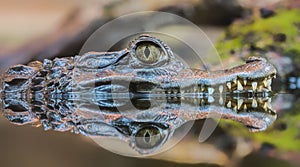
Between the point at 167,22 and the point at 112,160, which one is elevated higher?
the point at 167,22

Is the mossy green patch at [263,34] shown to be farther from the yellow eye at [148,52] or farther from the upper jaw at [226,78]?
the yellow eye at [148,52]

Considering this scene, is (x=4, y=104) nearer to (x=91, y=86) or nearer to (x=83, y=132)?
(x=91, y=86)

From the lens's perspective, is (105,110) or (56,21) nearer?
(105,110)

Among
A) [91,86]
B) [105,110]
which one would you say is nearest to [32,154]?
[105,110]

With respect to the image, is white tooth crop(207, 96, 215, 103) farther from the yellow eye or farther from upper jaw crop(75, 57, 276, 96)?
the yellow eye

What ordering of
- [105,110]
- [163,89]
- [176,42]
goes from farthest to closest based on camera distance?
[176,42]
[163,89]
[105,110]

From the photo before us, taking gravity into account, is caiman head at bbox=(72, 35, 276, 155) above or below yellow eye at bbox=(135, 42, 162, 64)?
below

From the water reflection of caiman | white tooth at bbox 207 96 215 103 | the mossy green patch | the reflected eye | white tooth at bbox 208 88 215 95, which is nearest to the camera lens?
the reflected eye

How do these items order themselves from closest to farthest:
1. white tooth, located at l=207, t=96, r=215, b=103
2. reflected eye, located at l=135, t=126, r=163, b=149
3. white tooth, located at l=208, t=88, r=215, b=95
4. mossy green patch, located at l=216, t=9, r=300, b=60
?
1. reflected eye, located at l=135, t=126, r=163, b=149
2. white tooth, located at l=207, t=96, r=215, b=103
3. white tooth, located at l=208, t=88, r=215, b=95
4. mossy green patch, located at l=216, t=9, r=300, b=60

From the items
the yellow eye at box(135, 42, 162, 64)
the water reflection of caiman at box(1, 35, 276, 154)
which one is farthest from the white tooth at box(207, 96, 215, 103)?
the yellow eye at box(135, 42, 162, 64)
